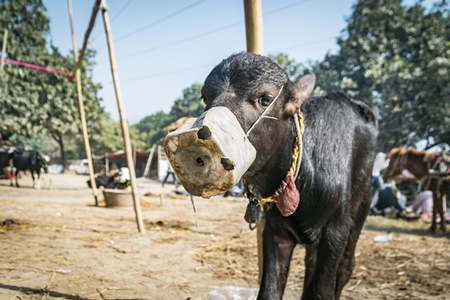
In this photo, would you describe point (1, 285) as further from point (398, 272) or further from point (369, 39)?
point (369, 39)

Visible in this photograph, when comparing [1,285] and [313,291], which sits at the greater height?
[313,291]

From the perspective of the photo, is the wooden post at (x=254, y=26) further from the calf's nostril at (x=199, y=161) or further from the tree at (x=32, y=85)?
the tree at (x=32, y=85)

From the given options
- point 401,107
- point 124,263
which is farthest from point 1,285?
point 401,107

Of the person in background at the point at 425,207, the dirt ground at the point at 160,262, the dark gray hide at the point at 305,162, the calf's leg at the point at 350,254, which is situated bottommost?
the person in background at the point at 425,207

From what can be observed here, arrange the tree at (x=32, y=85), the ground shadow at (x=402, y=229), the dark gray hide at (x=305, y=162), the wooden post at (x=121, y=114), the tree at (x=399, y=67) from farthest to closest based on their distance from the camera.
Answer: the tree at (x=32, y=85), the tree at (x=399, y=67), the ground shadow at (x=402, y=229), the wooden post at (x=121, y=114), the dark gray hide at (x=305, y=162)

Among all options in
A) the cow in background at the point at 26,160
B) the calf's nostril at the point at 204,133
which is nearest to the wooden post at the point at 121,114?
the calf's nostril at the point at 204,133

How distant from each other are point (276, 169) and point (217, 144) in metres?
0.80

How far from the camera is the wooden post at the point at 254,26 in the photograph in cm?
331

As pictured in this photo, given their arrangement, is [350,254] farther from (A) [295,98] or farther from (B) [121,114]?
(B) [121,114]

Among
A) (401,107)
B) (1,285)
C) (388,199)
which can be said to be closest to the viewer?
(1,285)

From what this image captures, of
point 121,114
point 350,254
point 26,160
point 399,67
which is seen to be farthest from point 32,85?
point 350,254

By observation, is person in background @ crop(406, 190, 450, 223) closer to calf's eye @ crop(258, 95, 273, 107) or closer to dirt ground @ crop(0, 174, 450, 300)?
dirt ground @ crop(0, 174, 450, 300)

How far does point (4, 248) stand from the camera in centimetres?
446

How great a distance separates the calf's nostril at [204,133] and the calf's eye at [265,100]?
58 cm
